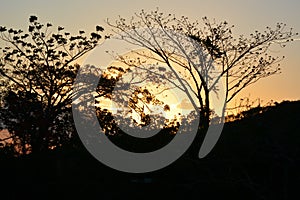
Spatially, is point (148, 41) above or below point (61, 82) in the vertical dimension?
above

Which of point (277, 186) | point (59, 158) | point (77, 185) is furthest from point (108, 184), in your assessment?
point (277, 186)

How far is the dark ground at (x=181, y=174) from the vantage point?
11.9m

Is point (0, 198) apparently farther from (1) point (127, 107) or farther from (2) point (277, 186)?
(1) point (127, 107)

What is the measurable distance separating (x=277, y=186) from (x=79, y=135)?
1576 centimetres

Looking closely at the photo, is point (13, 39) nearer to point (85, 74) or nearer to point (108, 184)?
point (85, 74)

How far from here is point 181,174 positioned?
15.1m

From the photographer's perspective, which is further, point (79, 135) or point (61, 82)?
point (61, 82)

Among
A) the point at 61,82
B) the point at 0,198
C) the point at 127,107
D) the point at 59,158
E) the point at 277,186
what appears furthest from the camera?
the point at 127,107

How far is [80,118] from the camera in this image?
28906mm

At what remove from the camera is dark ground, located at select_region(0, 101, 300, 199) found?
39.0ft

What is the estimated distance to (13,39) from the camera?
26.2 meters

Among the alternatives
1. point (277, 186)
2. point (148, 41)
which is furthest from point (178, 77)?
point (277, 186)

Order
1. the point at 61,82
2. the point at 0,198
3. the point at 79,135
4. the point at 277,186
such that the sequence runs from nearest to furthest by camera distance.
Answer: the point at 277,186, the point at 0,198, the point at 79,135, the point at 61,82

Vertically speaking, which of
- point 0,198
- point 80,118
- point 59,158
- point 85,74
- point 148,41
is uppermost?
point 148,41
